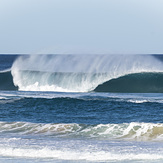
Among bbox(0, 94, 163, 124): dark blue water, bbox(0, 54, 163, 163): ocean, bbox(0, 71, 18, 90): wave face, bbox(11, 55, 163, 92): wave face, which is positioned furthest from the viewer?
bbox(0, 71, 18, 90): wave face

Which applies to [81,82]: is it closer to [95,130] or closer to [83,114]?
[83,114]

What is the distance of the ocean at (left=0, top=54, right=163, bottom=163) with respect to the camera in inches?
420

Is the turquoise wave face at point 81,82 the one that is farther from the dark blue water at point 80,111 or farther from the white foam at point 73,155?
the white foam at point 73,155

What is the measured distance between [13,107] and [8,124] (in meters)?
4.58

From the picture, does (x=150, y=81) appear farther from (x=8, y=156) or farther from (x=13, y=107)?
(x=8, y=156)

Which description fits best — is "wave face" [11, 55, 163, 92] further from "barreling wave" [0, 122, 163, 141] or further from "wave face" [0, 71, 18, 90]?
"barreling wave" [0, 122, 163, 141]

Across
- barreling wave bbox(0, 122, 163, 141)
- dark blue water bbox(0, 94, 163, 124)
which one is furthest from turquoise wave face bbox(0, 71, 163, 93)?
barreling wave bbox(0, 122, 163, 141)

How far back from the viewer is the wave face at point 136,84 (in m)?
29.3

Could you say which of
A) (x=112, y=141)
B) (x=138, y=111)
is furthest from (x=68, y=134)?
(x=138, y=111)

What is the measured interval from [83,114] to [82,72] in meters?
16.1

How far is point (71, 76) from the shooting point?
32906mm

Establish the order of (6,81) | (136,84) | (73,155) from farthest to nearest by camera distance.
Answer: (6,81) → (136,84) → (73,155)

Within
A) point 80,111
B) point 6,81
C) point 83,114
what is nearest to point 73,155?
point 83,114

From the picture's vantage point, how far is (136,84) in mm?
30547
